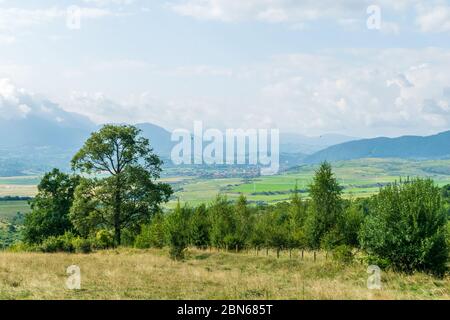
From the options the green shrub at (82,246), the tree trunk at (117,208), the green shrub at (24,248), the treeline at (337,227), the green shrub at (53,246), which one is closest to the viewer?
the treeline at (337,227)

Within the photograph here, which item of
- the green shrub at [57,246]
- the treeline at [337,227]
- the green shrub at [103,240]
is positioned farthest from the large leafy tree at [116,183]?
the treeline at [337,227]

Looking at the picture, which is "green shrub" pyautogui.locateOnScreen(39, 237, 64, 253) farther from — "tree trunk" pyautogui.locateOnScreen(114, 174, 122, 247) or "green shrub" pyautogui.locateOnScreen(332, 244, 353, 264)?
"green shrub" pyautogui.locateOnScreen(332, 244, 353, 264)

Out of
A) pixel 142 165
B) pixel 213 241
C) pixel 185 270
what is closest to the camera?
pixel 185 270

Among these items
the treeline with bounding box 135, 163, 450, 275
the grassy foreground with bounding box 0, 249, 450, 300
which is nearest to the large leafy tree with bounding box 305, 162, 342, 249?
the treeline with bounding box 135, 163, 450, 275

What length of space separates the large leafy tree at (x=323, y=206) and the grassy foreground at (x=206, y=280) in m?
4.95

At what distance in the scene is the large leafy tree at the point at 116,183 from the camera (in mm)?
46938

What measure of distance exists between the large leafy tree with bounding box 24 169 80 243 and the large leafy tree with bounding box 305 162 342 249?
117ft

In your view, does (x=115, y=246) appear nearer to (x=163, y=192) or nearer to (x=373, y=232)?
(x=163, y=192)

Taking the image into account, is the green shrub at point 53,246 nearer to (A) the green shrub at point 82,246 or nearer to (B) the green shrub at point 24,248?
(B) the green shrub at point 24,248

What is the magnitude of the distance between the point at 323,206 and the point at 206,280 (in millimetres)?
16336

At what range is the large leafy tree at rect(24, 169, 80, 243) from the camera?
60562 millimetres

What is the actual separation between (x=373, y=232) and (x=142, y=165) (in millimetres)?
29323
